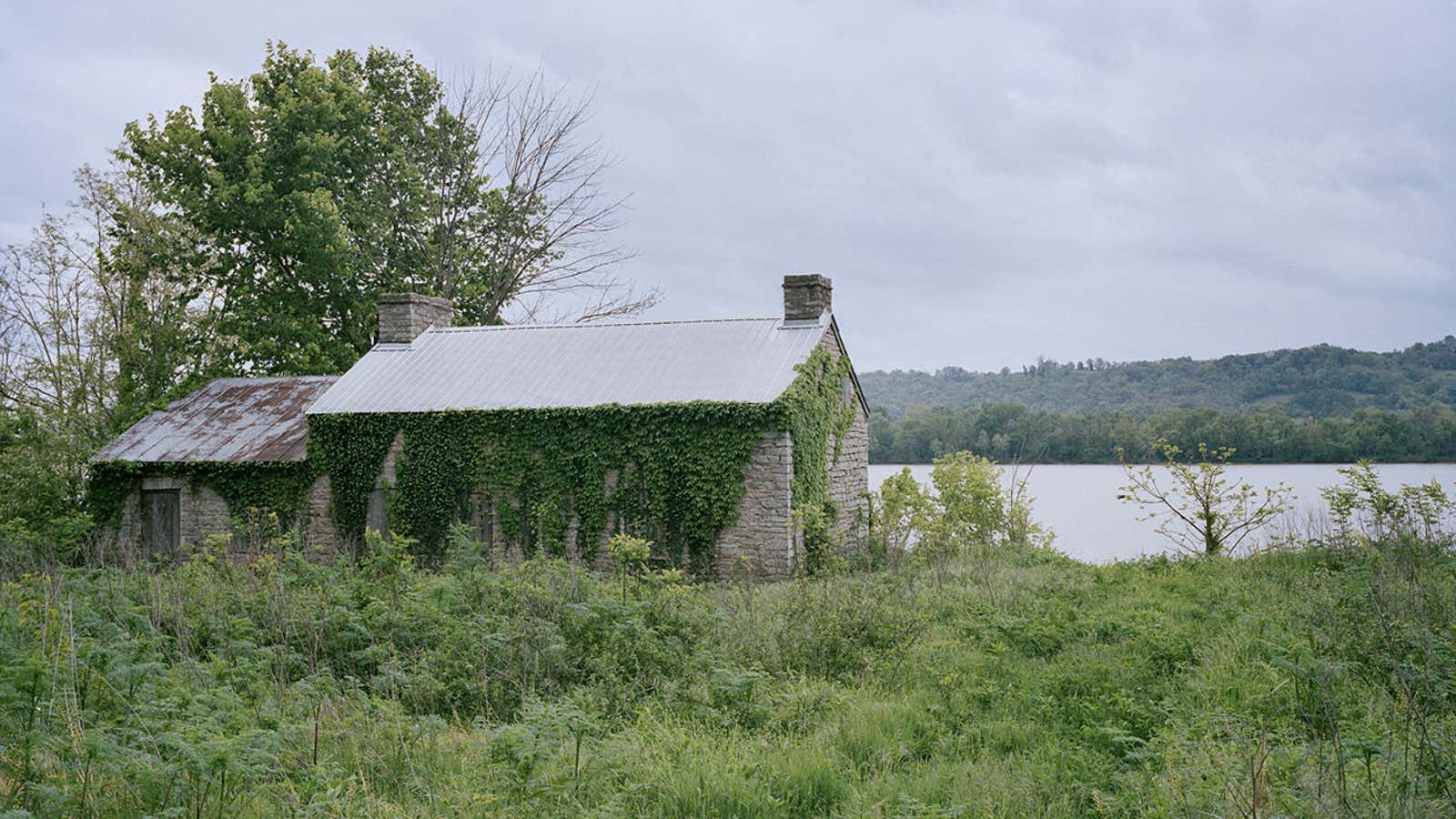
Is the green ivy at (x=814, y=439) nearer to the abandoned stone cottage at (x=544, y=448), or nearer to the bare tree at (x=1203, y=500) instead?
the abandoned stone cottage at (x=544, y=448)

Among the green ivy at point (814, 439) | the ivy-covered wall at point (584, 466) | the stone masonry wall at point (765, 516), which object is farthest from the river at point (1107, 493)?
the stone masonry wall at point (765, 516)

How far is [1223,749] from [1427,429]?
2174 centimetres

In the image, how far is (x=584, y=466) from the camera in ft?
56.5

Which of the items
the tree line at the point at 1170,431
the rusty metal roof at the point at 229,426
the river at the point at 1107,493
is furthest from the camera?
the tree line at the point at 1170,431

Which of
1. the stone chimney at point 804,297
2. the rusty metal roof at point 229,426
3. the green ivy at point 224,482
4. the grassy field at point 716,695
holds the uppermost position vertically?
the stone chimney at point 804,297

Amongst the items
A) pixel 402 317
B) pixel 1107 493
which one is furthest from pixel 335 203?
pixel 1107 493

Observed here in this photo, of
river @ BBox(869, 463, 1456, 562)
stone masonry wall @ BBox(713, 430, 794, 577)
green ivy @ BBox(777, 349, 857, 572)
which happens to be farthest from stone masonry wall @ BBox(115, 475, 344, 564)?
river @ BBox(869, 463, 1456, 562)

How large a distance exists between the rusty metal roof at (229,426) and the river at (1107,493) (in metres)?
12.4

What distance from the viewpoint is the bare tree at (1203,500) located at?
572 inches

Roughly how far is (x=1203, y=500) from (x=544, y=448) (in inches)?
432

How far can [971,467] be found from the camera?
19422 millimetres

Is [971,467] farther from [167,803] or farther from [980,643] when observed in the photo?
[167,803]

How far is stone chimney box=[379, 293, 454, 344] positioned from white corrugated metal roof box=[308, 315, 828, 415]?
32cm

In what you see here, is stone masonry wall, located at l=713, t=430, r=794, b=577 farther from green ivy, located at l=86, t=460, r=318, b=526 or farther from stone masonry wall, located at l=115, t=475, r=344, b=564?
green ivy, located at l=86, t=460, r=318, b=526
